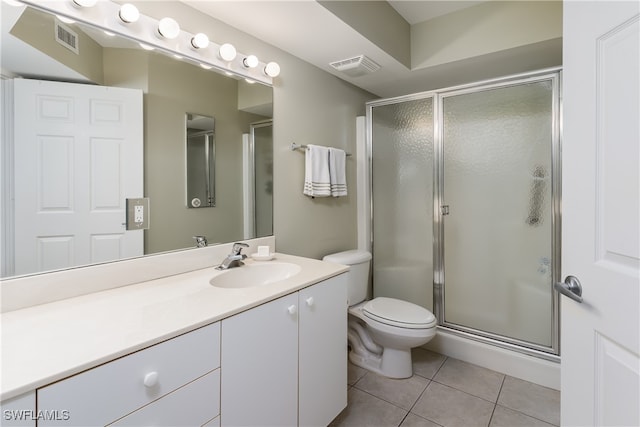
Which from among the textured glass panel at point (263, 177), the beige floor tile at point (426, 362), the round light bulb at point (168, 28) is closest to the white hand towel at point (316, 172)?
the textured glass panel at point (263, 177)

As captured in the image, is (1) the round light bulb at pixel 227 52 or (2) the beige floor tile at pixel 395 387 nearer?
(1) the round light bulb at pixel 227 52

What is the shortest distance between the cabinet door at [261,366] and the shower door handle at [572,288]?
878 millimetres

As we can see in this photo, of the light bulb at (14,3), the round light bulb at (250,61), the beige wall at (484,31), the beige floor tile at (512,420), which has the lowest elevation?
the beige floor tile at (512,420)

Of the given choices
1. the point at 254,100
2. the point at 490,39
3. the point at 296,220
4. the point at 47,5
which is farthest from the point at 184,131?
the point at 490,39

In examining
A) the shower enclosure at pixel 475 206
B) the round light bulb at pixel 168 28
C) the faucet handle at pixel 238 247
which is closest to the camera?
the round light bulb at pixel 168 28

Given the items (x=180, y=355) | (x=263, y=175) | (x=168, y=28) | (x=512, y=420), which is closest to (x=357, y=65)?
(x=263, y=175)

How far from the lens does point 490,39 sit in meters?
1.98

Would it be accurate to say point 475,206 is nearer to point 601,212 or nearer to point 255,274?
point 601,212

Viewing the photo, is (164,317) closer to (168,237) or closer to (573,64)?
(168,237)

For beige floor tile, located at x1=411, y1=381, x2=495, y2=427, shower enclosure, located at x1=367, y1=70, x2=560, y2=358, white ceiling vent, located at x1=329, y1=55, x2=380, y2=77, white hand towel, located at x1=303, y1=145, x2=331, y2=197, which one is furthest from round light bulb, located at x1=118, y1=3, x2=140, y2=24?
beige floor tile, located at x1=411, y1=381, x2=495, y2=427

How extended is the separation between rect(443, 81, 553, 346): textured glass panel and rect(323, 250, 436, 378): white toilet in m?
0.52

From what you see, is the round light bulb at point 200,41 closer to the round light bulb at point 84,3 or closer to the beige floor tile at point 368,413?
the round light bulb at point 84,3

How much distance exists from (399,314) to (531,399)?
85 cm

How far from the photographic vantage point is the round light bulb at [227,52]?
1520mm
